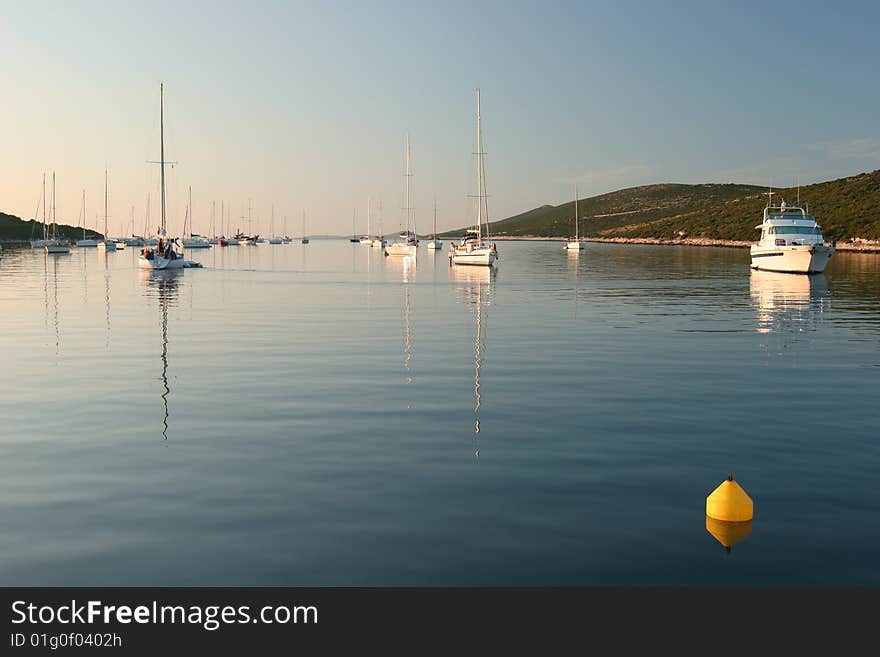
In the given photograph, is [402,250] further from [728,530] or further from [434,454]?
[728,530]

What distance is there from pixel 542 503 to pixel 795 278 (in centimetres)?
6455

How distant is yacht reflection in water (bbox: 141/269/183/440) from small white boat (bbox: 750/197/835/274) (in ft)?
162

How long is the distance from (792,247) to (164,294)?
50.0 metres

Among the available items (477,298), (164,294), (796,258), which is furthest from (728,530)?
(796,258)

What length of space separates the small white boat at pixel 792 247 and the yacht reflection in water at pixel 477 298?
942 inches

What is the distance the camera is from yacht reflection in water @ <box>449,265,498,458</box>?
2014 centimetres

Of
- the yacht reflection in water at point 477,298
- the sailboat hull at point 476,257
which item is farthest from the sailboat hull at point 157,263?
the sailboat hull at point 476,257

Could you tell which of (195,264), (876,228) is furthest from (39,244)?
(876,228)

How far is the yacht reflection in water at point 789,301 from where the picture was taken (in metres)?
36.0

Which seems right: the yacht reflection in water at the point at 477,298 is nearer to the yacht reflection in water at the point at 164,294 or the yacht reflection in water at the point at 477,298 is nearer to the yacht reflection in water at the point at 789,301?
the yacht reflection in water at the point at 164,294

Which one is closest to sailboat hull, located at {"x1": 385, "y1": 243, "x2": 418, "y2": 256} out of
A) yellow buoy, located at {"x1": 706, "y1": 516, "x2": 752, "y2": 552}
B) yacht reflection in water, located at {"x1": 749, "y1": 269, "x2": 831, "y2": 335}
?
yacht reflection in water, located at {"x1": 749, "y1": 269, "x2": 831, "y2": 335}

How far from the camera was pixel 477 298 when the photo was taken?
5106 cm

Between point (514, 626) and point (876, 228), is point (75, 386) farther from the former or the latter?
point (876, 228)

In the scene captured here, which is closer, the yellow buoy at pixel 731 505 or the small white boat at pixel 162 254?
the yellow buoy at pixel 731 505
